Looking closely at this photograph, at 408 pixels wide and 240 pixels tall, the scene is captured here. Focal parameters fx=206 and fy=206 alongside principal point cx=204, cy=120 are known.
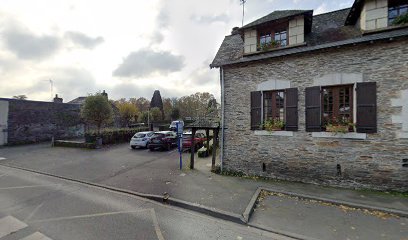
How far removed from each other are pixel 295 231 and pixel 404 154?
4.90 m

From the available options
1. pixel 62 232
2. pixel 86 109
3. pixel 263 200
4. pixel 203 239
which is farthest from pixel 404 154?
pixel 86 109

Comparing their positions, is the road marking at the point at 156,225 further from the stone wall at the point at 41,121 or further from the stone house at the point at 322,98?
the stone wall at the point at 41,121

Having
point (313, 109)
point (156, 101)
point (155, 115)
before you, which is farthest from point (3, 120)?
point (156, 101)

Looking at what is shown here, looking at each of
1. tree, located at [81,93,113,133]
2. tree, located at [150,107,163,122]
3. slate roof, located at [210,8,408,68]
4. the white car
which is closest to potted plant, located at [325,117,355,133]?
slate roof, located at [210,8,408,68]

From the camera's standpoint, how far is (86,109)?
20.5 m

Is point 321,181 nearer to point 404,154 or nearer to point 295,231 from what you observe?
point 404,154

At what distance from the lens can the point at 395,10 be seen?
7062 millimetres

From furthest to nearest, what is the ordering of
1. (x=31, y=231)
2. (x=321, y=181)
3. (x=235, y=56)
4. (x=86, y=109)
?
(x=86, y=109) → (x=235, y=56) → (x=321, y=181) → (x=31, y=231)

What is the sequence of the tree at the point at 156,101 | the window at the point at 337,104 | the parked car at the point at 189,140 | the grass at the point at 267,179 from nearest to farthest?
the grass at the point at 267,179
the window at the point at 337,104
the parked car at the point at 189,140
the tree at the point at 156,101

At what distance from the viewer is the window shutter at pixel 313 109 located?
24.9ft

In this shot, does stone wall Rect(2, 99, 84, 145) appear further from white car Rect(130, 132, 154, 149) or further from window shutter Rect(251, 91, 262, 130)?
window shutter Rect(251, 91, 262, 130)

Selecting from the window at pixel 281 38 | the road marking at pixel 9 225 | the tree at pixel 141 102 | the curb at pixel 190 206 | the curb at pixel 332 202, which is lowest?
the road marking at pixel 9 225

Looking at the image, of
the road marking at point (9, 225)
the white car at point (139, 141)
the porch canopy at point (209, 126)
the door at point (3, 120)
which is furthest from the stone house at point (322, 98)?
the door at point (3, 120)

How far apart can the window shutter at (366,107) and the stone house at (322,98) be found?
0.09ft
